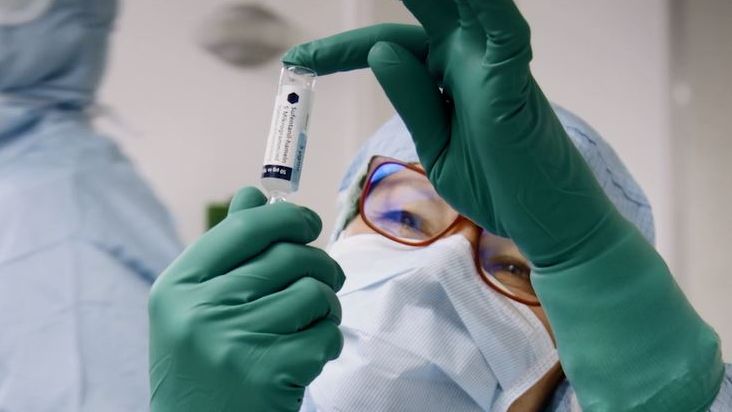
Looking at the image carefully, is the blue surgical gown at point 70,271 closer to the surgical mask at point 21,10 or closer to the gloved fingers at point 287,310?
the surgical mask at point 21,10

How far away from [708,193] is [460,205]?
3.44 ft

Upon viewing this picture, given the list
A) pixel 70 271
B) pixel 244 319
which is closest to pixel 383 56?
pixel 244 319

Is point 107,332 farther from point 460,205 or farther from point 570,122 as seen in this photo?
point 570,122

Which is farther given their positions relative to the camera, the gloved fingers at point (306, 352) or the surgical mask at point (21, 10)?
the surgical mask at point (21, 10)

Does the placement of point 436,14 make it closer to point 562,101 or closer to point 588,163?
point 588,163

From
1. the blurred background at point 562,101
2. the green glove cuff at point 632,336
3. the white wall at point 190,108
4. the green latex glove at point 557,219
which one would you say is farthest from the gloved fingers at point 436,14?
the white wall at point 190,108

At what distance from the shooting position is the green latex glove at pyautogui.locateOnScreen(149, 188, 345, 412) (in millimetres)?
817

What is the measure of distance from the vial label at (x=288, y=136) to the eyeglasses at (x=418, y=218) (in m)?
0.46

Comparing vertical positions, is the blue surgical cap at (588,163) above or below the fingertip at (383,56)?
below

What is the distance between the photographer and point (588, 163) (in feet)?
4.08

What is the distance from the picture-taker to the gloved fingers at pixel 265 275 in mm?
830

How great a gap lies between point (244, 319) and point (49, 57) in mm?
722

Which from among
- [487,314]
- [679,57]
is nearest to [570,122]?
[487,314]

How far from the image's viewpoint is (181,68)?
1.92m
